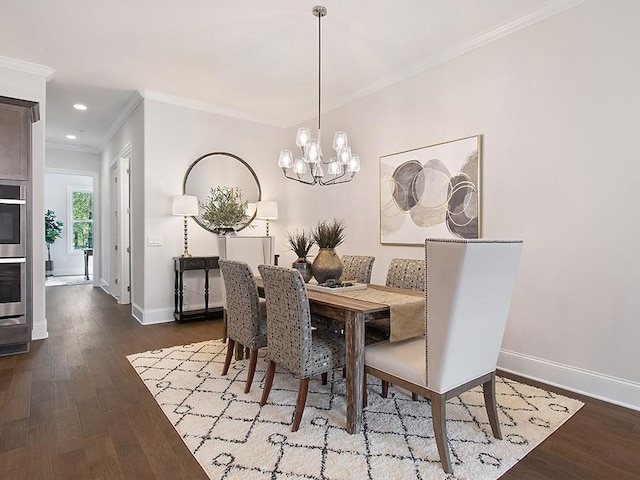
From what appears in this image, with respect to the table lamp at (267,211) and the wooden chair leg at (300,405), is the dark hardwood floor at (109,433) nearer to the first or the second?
the wooden chair leg at (300,405)

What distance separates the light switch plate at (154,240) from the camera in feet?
15.0

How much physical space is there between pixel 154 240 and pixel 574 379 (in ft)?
14.8

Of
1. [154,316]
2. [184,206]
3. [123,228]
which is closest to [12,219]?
[184,206]

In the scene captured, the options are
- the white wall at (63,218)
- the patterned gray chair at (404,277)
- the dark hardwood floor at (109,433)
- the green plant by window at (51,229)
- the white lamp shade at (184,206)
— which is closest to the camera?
the dark hardwood floor at (109,433)

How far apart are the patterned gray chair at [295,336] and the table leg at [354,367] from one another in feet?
0.60

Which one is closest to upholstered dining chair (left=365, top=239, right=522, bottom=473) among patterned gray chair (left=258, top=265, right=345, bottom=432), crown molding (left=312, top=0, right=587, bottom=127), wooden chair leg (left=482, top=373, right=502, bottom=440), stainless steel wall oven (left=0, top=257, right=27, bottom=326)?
wooden chair leg (left=482, top=373, right=502, bottom=440)

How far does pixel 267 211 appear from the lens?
5.25 metres

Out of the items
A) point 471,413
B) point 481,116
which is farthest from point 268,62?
point 471,413

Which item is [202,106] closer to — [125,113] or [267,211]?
[125,113]

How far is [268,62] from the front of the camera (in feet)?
12.1

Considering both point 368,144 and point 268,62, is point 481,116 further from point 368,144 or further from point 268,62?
point 268,62

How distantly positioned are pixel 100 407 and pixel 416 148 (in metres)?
3.46

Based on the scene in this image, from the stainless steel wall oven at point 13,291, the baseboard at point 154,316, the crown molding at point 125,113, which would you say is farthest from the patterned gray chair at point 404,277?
the crown molding at point 125,113

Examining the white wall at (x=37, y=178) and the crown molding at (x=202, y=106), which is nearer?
the white wall at (x=37, y=178)
